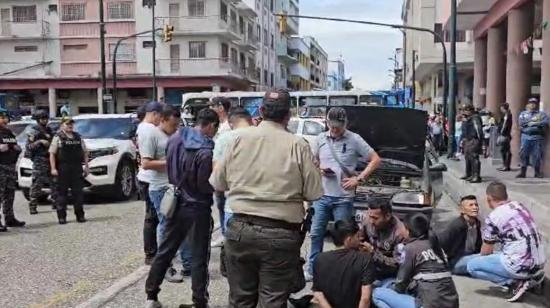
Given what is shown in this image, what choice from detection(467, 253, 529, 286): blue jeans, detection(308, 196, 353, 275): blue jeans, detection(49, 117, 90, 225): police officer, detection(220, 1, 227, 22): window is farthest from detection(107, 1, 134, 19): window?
detection(467, 253, 529, 286): blue jeans

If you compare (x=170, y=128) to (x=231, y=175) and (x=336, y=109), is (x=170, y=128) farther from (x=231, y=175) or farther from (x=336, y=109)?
(x=231, y=175)

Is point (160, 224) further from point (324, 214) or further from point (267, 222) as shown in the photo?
point (267, 222)

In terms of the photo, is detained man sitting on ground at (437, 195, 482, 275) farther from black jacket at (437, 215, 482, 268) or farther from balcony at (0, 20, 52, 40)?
balcony at (0, 20, 52, 40)

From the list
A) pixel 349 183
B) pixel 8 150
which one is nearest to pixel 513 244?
pixel 349 183

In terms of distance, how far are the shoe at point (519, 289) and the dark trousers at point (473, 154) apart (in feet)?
27.0

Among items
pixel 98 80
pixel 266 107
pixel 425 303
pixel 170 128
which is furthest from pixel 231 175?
pixel 98 80

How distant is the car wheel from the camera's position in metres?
13.5

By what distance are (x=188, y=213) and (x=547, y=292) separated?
3.69 meters

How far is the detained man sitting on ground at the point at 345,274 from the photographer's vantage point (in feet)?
17.1

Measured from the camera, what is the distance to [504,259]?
6332mm

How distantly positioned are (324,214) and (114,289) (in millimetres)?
2180

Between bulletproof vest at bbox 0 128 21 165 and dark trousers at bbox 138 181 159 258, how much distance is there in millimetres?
3335

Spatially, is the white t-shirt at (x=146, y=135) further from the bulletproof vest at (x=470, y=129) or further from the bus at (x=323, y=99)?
the bus at (x=323, y=99)

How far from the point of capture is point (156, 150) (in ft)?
22.0
